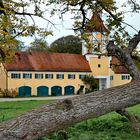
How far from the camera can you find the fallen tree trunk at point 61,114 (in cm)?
672

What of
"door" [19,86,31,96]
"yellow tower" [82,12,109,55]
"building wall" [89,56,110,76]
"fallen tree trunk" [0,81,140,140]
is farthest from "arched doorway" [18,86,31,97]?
"fallen tree trunk" [0,81,140,140]

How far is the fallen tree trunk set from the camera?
6.72 metres

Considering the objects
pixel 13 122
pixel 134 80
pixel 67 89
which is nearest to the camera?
pixel 13 122

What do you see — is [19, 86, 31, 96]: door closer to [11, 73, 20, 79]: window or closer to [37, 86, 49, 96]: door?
[37, 86, 49, 96]: door

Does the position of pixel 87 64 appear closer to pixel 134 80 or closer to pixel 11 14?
pixel 11 14

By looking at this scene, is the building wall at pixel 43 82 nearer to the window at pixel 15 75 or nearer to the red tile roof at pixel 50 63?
the window at pixel 15 75

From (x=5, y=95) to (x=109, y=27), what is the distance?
47.3m

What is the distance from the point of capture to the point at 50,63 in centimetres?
6981

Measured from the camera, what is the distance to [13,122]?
681cm

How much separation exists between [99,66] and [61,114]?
6758 cm

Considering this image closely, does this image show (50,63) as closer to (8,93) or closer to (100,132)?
(8,93)

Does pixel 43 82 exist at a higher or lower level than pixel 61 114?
lower

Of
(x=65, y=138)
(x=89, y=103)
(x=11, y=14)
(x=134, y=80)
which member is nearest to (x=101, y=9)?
(x=11, y=14)

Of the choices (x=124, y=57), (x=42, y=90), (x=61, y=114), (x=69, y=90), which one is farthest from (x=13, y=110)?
(x=69, y=90)
